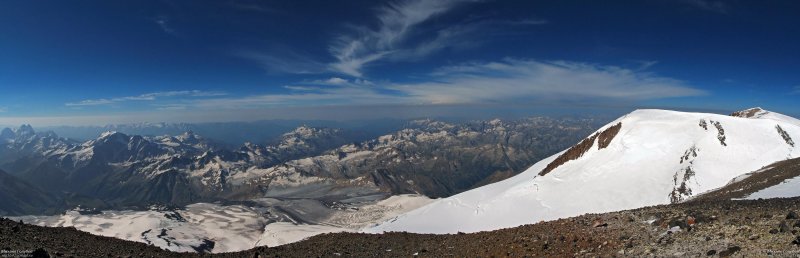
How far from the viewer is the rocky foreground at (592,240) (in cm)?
1202

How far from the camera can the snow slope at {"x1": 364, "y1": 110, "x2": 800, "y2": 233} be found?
47.8 m

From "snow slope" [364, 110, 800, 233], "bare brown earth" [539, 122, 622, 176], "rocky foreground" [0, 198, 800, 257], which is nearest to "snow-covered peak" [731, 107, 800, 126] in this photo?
"snow slope" [364, 110, 800, 233]

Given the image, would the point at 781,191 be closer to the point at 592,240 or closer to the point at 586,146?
the point at 592,240

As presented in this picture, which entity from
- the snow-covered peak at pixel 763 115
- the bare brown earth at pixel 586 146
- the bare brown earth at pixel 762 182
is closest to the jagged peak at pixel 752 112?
the snow-covered peak at pixel 763 115

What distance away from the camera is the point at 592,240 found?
51.3 ft

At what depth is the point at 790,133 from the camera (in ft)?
174

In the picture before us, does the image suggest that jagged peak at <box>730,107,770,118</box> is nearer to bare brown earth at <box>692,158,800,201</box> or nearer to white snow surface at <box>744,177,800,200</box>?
bare brown earth at <box>692,158,800,201</box>

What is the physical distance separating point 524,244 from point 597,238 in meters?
2.79

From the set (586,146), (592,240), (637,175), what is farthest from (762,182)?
(586,146)

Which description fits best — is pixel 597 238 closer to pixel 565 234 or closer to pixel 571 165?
pixel 565 234

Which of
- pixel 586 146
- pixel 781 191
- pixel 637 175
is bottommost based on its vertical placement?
pixel 637 175

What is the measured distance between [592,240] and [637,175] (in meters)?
42.4

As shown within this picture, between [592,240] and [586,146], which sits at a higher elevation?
[586,146]

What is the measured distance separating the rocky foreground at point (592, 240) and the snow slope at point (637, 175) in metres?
27.7
